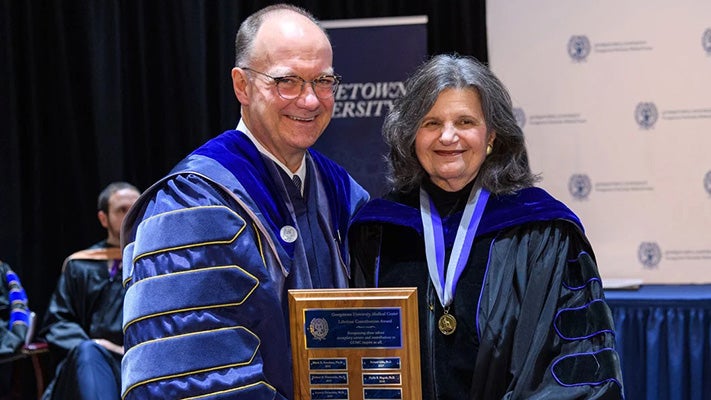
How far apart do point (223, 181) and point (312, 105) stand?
1.22ft

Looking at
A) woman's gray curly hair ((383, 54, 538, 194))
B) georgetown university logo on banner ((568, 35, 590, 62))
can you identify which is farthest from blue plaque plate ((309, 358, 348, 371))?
georgetown university logo on banner ((568, 35, 590, 62))

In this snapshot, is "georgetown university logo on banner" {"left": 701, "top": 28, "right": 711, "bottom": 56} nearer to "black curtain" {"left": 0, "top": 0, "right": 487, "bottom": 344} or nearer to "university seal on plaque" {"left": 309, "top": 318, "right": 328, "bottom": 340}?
"black curtain" {"left": 0, "top": 0, "right": 487, "bottom": 344}

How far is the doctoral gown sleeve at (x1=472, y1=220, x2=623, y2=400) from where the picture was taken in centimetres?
270

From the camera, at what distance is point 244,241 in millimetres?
2666

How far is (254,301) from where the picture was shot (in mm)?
2635

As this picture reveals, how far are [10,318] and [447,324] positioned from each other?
12.8 ft

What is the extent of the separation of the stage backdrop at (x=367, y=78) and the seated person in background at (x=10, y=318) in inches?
83.8

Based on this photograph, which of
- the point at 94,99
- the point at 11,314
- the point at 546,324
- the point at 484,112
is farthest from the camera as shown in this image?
the point at 94,99

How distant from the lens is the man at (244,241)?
8.41 ft

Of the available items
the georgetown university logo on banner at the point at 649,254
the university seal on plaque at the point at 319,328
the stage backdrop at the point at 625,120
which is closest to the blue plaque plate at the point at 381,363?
the university seal on plaque at the point at 319,328

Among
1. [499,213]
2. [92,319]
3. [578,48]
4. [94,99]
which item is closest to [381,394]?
[499,213]

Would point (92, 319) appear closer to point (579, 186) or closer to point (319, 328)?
point (579, 186)

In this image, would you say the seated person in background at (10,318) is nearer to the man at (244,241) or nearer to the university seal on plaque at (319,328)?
the man at (244,241)

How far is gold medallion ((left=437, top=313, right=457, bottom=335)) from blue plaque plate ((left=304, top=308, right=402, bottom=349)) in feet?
0.98
